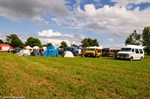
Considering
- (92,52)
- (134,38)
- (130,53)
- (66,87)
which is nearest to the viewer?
(66,87)

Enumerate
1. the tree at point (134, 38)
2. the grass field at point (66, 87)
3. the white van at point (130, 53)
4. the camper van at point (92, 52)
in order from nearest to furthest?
the grass field at point (66, 87) → the white van at point (130, 53) → the camper van at point (92, 52) → the tree at point (134, 38)

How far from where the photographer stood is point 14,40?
4323 inches

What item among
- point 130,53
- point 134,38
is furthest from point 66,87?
point 134,38

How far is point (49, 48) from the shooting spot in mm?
34969

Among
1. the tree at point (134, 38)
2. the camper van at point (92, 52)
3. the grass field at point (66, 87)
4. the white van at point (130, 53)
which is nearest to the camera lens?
the grass field at point (66, 87)

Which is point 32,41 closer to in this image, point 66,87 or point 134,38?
point 134,38

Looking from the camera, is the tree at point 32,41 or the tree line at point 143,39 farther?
the tree at point 32,41

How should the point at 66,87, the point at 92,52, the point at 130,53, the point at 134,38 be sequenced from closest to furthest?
1. the point at 66,87
2. the point at 130,53
3. the point at 92,52
4. the point at 134,38

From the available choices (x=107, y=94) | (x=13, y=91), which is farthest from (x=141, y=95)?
(x=13, y=91)

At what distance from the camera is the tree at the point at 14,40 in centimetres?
10900

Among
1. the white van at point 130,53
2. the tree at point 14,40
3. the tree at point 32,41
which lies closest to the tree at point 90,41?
the tree at point 32,41

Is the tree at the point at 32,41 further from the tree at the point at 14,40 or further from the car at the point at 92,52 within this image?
the car at the point at 92,52

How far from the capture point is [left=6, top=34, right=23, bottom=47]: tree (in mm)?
109000

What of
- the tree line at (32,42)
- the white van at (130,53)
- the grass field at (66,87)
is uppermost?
the tree line at (32,42)
